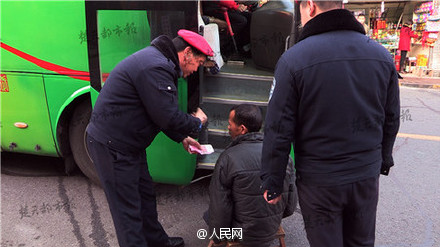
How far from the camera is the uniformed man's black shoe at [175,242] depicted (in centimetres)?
282

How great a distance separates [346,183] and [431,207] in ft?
7.86

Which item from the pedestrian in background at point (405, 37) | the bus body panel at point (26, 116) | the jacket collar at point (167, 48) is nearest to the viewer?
the jacket collar at point (167, 48)

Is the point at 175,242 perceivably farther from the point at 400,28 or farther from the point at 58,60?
the point at 400,28

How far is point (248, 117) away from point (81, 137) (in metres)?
2.04

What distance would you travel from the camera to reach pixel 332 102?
161 cm

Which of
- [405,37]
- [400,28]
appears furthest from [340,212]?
[400,28]

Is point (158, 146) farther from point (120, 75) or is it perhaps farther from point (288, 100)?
point (288, 100)

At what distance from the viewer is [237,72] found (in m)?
4.11

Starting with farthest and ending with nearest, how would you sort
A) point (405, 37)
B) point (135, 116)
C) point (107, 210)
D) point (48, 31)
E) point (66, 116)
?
point (405, 37), point (66, 116), point (107, 210), point (48, 31), point (135, 116)

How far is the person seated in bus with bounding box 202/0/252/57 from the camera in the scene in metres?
4.62

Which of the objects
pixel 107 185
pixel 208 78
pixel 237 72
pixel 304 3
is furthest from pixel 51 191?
pixel 304 3

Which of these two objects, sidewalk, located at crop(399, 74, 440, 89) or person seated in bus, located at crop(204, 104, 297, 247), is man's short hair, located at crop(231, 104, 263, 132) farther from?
sidewalk, located at crop(399, 74, 440, 89)

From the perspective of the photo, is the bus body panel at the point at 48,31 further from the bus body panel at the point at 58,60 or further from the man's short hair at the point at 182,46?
the man's short hair at the point at 182,46

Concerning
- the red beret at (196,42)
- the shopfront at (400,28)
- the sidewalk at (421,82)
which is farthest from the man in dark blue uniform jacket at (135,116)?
the shopfront at (400,28)
